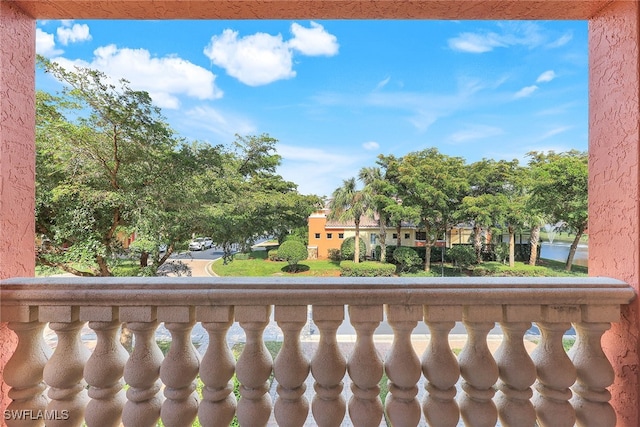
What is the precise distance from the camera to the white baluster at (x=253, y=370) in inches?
26.3

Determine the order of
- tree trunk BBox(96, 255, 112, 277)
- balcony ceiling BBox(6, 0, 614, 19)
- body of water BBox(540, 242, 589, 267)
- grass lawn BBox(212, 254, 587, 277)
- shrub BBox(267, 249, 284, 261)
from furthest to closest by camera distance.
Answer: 1. tree trunk BBox(96, 255, 112, 277)
2. shrub BBox(267, 249, 284, 261)
3. grass lawn BBox(212, 254, 587, 277)
4. body of water BBox(540, 242, 589, 267)
5. balcony ceiling BBox(6, 0, 614, 19)

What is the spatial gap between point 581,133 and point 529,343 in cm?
93

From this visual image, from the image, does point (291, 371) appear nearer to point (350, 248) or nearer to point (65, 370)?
point (65, 370)

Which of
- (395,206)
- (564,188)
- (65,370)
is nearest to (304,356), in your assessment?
(65,370)

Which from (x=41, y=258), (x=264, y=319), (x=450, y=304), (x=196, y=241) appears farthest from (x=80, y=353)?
(x=41, y=258)

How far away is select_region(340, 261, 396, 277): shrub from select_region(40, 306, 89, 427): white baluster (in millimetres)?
1029

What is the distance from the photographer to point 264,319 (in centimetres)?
68

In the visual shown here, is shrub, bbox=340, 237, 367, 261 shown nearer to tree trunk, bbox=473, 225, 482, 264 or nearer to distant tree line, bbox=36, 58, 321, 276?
distant tree line, bbox=36, 58, 321, 276

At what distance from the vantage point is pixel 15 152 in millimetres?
762

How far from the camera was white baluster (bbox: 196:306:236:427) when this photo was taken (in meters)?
0.67

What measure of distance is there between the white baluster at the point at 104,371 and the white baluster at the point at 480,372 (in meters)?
0.87

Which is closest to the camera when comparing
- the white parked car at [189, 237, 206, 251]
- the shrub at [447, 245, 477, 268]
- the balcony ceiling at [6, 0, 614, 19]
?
the balcony ceiling at [6, 0, 614, 19]

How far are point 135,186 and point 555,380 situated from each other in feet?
7.13

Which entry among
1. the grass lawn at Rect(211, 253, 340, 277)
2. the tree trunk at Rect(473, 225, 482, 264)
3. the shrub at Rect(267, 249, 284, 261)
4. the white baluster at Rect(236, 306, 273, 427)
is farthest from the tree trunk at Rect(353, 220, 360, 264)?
the white baluster at Rect(236, 306, 273, 427)
